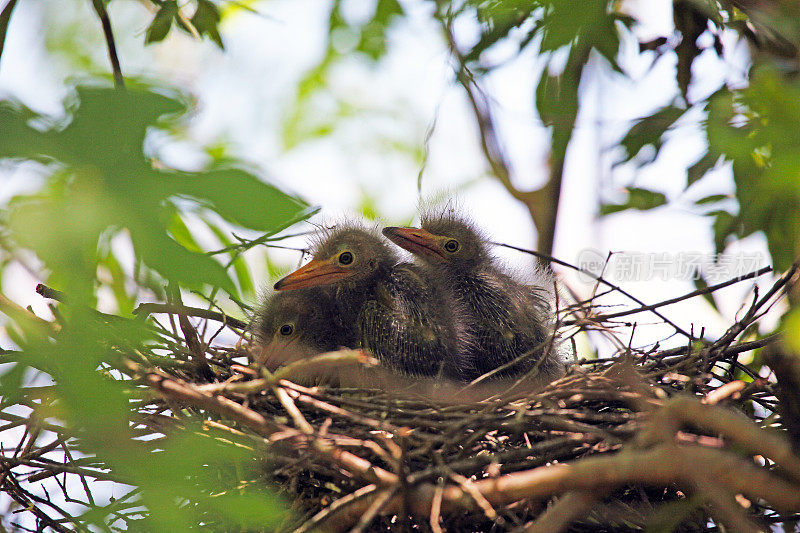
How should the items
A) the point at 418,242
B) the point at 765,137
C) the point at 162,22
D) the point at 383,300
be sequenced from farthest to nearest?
the point at 418,242 → the point at 383,300 → the point at 162,22 → the point at 765,137

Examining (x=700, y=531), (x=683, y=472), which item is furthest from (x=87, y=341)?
(x=700, y=531)

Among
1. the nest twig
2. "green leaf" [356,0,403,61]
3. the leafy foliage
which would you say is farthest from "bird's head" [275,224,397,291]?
the leafy foliage

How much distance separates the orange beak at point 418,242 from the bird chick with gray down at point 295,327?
1.10 ft

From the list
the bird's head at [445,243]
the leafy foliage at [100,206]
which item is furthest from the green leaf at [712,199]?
the leafy foliage at [100,206]

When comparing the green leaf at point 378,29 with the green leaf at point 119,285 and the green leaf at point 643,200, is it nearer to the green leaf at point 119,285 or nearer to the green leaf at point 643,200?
the green leaf at point 643,200

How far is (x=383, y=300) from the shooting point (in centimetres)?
213

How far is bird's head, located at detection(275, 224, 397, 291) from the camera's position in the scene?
88.0 inches

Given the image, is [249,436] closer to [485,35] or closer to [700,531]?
[700,531]

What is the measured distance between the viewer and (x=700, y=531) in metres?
1.53

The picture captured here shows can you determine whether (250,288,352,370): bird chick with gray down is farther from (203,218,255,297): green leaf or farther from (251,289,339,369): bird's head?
(203,218,255,297): green leaf

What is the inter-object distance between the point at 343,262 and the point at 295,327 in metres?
0.29

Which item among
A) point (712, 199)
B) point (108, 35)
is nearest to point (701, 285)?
point (712, 199)

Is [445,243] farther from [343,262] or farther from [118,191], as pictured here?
[118,191]

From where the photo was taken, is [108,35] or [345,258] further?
[345,258]
